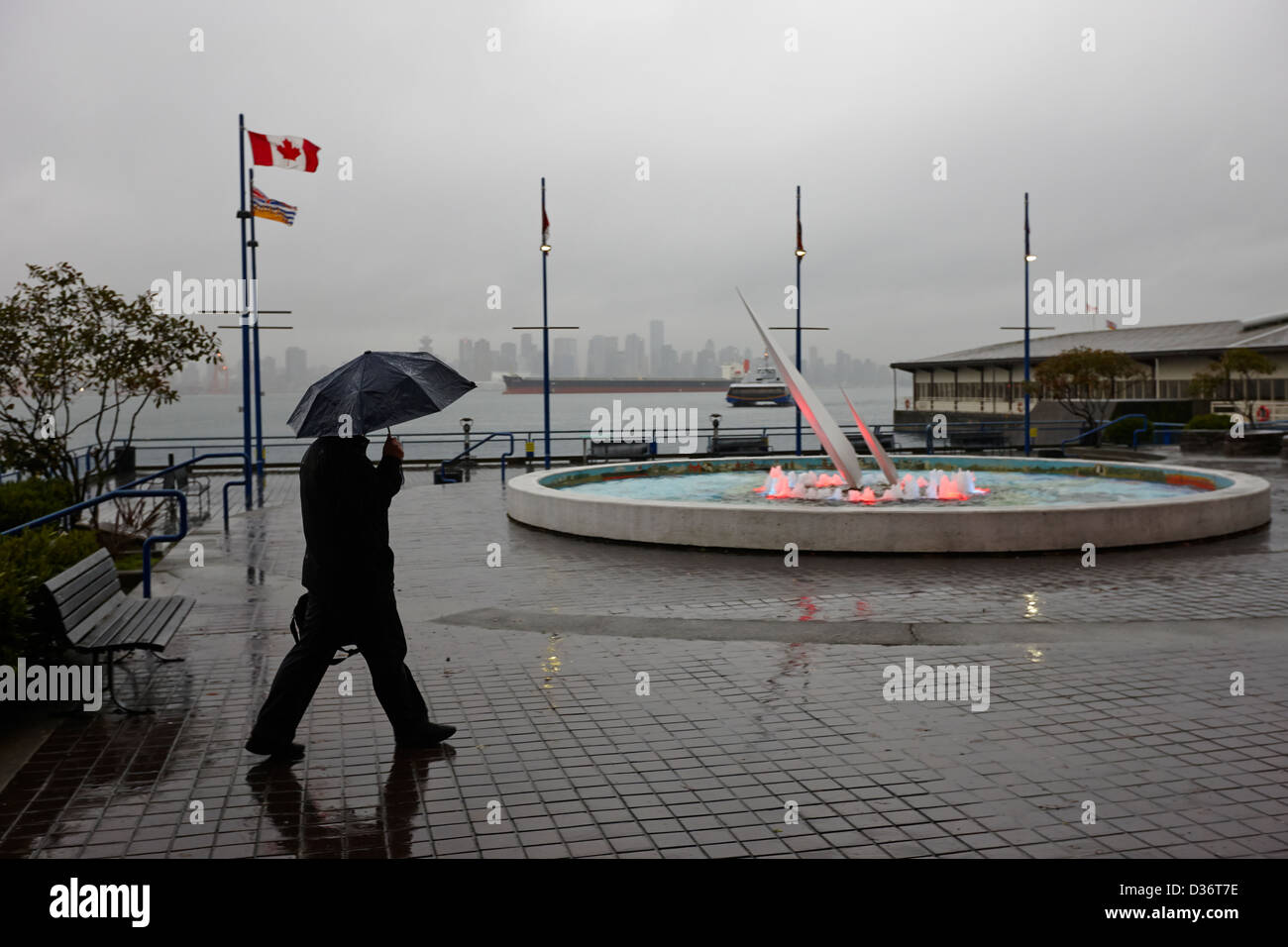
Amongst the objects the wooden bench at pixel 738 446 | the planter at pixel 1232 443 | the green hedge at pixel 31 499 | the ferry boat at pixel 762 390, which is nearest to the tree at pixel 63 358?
the green hedge at pixel 31 499

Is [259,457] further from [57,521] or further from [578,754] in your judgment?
[578,754]

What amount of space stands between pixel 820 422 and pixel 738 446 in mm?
16861

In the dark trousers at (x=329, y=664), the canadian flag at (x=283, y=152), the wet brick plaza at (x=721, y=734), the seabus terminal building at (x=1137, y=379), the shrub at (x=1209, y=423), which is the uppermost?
the canadian flag at (x=283, y=152)

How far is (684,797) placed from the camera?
5246 millimetres

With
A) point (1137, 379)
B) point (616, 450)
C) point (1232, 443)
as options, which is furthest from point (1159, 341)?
point (616, 450)

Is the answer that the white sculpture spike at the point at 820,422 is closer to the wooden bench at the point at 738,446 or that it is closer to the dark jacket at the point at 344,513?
the dark jacket at the point at 344,513

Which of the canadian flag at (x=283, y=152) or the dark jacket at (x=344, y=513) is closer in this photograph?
the dark jacket at (x=344, y=513)

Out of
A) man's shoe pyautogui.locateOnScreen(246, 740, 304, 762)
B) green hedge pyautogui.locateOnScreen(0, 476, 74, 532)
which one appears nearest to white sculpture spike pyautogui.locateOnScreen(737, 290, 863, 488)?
green hedge pyautogui.locateOnScreen(0, 476, 74, 532)

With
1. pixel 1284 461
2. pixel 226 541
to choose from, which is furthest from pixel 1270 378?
pixel 226 541

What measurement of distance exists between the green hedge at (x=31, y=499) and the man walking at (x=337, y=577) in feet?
24.3

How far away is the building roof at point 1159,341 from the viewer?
56594 mm

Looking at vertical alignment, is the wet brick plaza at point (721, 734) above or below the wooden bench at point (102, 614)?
below

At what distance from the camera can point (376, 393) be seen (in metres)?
5.93
